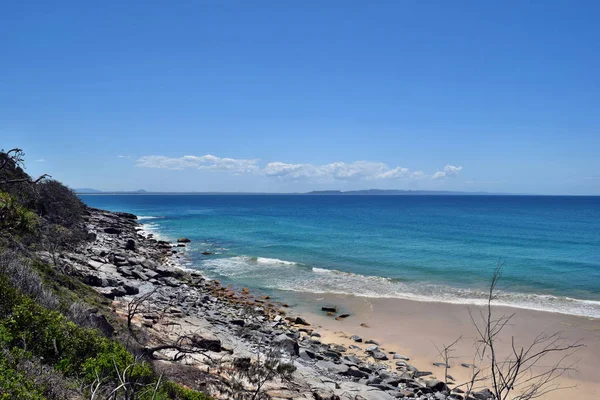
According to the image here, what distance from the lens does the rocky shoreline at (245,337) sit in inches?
405

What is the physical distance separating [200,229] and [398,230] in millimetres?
28567

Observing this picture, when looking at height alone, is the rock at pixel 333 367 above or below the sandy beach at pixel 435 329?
above

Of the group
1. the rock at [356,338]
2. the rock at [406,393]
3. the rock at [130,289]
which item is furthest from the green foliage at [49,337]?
the rock at [356,338]

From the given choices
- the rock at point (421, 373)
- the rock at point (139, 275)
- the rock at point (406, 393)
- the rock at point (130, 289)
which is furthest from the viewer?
the rock at point (139, 275)

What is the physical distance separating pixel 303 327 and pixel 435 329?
20.6 feet

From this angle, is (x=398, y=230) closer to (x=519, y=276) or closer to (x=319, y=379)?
(x=519, y=276)

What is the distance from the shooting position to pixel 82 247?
2323cm

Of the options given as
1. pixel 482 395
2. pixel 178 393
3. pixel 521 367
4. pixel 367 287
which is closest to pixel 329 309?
pixel 367 287

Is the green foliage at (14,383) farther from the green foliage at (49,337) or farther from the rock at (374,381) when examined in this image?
the rock at (374,381)

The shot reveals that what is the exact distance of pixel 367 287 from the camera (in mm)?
→ 24484

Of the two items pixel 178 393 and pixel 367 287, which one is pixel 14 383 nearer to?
pixel 178 393

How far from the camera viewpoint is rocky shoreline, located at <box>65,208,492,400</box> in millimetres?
10281

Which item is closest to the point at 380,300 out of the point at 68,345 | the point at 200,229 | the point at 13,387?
→ the point at 68,345

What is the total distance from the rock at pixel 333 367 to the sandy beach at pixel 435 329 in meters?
3.24
